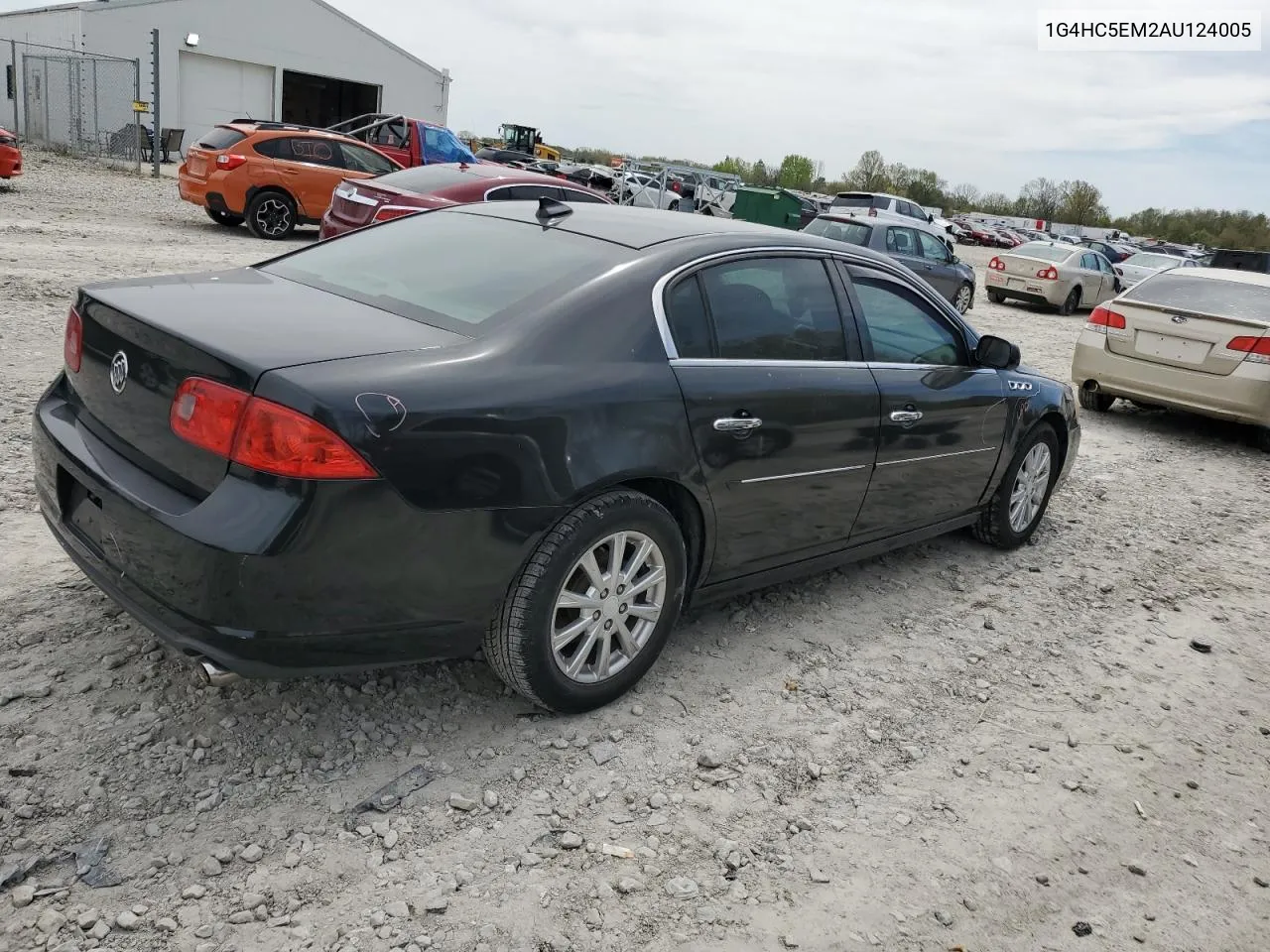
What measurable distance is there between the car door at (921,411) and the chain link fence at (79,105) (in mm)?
27334

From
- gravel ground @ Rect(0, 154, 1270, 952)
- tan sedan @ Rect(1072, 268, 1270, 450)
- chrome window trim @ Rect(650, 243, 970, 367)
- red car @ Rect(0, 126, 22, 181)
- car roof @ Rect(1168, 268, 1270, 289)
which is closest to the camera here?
gravel ground @ Rect(0, 154, 1270, 952)

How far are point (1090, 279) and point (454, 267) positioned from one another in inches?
746

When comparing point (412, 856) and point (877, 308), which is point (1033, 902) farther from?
point (877, 308)

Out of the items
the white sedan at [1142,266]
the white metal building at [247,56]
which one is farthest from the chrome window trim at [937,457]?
the white metal building at [247,56]

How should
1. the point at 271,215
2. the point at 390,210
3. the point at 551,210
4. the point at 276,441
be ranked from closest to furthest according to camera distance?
the point at 276,441 < the point at 551,210 < the point at 390,210 < the point at 271,215

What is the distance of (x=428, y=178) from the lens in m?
11.5

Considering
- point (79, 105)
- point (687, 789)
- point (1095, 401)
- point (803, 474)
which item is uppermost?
point (79, 105)

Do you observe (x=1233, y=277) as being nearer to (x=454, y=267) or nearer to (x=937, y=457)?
(x=937, y=457)

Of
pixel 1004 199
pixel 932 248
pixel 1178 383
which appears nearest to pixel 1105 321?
pixel 1178 383

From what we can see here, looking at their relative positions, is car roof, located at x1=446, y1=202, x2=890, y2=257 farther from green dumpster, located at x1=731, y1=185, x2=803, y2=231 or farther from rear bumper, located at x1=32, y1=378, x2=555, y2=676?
green dumpster, located at x1=731, y1=185, x2=803, y2=231

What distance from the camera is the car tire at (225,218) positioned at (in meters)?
15.3

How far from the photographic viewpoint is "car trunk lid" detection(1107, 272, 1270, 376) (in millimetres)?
8648

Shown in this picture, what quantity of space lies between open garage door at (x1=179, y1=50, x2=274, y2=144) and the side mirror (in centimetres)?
3376

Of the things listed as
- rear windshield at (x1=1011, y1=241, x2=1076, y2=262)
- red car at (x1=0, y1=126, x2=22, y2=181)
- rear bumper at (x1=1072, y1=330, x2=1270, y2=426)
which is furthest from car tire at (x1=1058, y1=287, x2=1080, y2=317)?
red car at (x1=0, y1=126, x2=22, y2=181)
